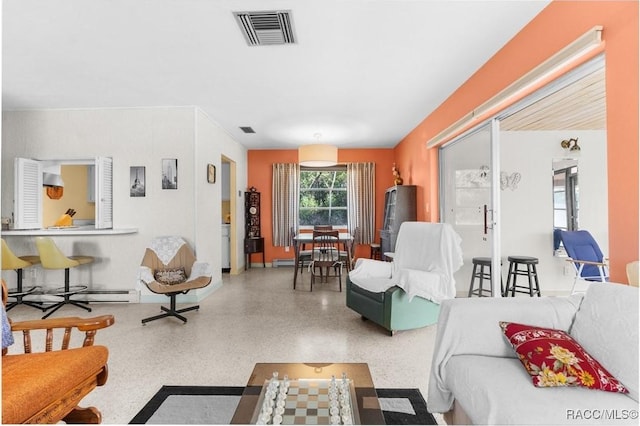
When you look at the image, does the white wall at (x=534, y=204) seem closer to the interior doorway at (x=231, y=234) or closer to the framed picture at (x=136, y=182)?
the interior doorway at (x=231, y=234)

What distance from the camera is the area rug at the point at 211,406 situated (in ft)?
6.03

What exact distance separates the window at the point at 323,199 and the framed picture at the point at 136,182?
3672mm

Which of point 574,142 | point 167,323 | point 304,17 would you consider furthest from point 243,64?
point 574,142

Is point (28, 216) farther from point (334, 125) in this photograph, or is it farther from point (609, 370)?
point (609, 370)

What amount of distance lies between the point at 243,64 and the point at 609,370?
3.26m

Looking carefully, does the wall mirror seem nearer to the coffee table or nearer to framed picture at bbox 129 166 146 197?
the coffee table

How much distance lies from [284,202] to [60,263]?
4109 millimetres

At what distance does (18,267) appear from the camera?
3.87 meters

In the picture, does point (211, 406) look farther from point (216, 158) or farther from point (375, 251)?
point (375, 251)

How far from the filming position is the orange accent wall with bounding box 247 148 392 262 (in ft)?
24.0

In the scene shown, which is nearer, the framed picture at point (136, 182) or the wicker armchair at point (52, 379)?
the wicker armchair at point (52, 379)

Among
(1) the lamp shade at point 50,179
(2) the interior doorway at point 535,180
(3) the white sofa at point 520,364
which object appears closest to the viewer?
(3) the white sofa at point 520,364

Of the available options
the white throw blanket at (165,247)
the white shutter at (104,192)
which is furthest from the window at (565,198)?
the white shutter at (104,192)

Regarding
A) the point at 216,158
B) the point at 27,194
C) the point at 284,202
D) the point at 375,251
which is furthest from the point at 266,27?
the point at 375,251
